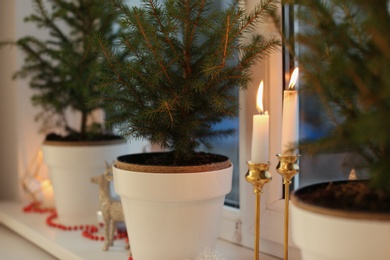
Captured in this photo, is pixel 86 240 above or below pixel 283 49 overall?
below

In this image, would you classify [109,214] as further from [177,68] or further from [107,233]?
[177,68]

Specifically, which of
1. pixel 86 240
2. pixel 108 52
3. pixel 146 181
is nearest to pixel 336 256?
pixel 146 181

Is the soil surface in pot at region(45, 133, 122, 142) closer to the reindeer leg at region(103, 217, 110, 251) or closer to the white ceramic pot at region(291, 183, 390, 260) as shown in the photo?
the reindeer leg at region(103, 217, 110, 251)

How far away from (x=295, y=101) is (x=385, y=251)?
32 centimetres

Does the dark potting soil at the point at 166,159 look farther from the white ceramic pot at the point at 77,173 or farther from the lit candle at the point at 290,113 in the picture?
the white ceramic pot at the point at 77,173

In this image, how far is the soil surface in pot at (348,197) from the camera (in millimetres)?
590

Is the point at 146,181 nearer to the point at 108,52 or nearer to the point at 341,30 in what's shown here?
the point at 108,52

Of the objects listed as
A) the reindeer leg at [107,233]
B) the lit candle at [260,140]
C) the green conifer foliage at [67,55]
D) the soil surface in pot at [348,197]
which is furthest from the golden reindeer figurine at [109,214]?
the soil surface in pot at [348,197]

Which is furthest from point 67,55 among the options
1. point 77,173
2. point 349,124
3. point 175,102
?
point 349,124

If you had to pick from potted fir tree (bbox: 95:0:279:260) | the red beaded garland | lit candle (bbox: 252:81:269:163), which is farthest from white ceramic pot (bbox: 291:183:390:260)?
the red beaded garland

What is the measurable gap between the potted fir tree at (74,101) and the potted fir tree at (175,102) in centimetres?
33

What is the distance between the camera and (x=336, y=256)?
1.91ft

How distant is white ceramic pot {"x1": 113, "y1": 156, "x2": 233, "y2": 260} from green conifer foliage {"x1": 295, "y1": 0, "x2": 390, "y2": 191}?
30cm

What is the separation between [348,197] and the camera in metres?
0.63
